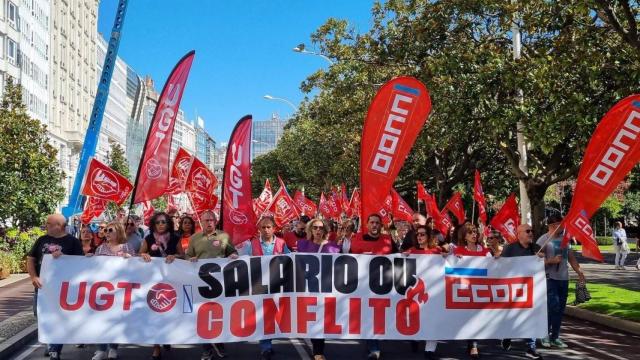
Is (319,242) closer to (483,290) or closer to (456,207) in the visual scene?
(483,290)

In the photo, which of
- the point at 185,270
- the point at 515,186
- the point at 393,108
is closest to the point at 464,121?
the point at 393,108

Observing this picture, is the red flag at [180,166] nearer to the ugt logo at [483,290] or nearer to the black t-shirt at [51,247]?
the black t-shirt at [51,247]

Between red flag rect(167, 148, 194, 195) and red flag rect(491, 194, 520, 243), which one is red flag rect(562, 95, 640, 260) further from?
red flag rect(167, 148, 194, 195)

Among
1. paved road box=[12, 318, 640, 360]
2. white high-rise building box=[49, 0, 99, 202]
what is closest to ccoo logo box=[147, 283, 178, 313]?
paved road box=[12, 318, 640, 360]

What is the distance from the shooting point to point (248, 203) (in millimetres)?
9945

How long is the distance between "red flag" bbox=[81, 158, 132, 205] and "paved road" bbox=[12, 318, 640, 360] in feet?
13.5

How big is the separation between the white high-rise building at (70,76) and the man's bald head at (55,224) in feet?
166

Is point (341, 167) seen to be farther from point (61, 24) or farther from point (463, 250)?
point (61, 24)

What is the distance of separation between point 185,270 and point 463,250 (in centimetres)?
360

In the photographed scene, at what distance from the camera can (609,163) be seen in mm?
8844

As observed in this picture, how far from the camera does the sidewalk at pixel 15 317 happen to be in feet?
30.5

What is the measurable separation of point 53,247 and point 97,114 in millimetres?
8053

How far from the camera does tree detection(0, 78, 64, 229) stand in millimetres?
23469

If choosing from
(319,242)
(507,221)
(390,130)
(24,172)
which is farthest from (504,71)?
(24,172)
